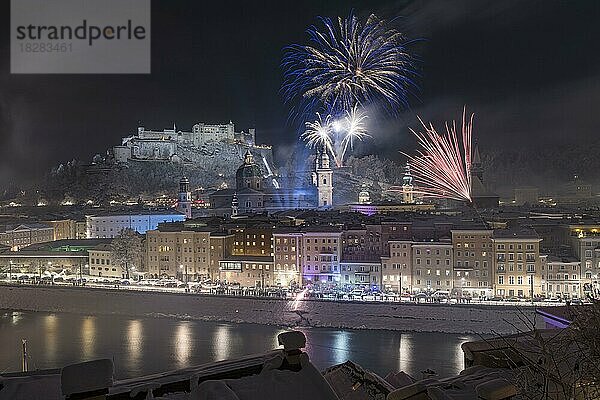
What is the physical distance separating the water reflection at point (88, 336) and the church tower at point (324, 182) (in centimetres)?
508

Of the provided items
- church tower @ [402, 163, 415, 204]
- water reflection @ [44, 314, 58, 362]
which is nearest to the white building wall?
water reflection @ [44, 314, 58, 362]

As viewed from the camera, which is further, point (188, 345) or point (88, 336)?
point (88, 336)

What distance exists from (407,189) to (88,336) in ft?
19.9

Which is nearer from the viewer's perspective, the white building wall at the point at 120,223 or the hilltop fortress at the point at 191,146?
the white building wall at the point at 120,223

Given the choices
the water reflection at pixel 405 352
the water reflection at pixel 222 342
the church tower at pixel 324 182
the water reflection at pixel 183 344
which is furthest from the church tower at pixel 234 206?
the water reflection at pixel 405 352

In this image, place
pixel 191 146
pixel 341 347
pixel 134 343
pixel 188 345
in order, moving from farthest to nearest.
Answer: pixel 191 146 < pixel 134 343 < pixel 188 345 < pixel 341 347

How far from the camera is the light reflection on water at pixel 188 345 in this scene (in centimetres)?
489

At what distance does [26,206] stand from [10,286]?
16.3 feet

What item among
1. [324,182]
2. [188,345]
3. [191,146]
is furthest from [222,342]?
[191,146]

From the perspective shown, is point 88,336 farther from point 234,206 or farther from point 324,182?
point 324,182

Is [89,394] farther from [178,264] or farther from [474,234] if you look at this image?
[178,264]

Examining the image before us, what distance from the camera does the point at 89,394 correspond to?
972 millimetres

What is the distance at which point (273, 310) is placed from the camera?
21.9 ft

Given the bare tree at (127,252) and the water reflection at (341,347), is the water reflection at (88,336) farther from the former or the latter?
the water reflection at (341,347)
